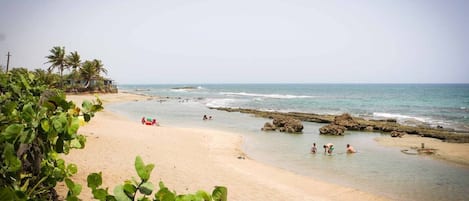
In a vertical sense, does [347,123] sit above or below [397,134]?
above

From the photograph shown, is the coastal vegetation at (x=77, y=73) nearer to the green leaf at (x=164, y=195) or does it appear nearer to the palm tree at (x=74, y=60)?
the palm tree at (x=74, y=60)

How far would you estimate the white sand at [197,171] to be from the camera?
33.1ft

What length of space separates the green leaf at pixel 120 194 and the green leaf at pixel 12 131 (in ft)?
2.91

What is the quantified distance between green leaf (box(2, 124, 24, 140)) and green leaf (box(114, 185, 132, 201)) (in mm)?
888

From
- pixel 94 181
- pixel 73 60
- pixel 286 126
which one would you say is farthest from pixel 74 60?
pixel 94 181

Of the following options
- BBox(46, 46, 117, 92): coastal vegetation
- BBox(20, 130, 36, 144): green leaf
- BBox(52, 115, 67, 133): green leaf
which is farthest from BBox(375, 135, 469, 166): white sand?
BBox(46, 46, 117, 92): coastal vegetation

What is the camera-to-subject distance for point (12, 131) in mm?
2055

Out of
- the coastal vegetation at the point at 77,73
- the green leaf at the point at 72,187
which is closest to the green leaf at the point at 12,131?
the green leaf at the point at 72,187

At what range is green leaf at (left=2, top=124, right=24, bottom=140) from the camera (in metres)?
2.04

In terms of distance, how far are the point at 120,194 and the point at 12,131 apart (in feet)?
3.07

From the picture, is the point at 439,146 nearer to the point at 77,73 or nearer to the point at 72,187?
the point at 72,187

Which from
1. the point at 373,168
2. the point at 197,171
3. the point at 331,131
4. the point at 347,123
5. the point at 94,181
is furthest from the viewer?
the point at 347,123

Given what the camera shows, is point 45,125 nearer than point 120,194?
No

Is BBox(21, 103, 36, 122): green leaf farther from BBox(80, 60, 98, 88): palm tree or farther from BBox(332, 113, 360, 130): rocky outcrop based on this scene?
BBox(80, 60, 98, 88): palm tree
